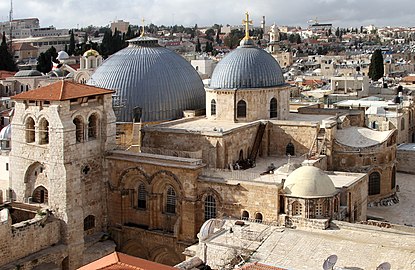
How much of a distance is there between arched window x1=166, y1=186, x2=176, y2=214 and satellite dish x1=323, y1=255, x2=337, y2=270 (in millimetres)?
9120

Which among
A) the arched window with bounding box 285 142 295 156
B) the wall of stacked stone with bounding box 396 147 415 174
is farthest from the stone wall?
the arched window with bounding box 285 142 295 156

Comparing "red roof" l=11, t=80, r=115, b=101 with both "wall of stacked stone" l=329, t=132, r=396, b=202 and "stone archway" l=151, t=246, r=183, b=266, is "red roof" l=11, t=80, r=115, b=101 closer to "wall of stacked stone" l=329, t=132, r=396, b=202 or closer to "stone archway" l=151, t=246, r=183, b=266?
"stone archway" l=151, t=246, r=183, b=266

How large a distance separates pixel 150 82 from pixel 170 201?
24.0 ft

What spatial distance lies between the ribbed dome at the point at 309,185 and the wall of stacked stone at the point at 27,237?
925 centimetres

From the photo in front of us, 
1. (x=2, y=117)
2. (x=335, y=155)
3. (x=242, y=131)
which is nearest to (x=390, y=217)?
(x=335, y=155)

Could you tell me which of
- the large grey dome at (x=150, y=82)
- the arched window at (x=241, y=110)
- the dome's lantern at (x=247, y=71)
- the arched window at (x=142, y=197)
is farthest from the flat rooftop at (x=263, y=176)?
the large grey dome at (x=150, y=82)

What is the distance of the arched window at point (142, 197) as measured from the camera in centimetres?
2720

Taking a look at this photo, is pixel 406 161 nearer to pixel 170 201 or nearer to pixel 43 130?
pixel 170 201

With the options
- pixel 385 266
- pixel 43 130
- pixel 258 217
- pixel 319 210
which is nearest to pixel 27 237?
pixel 43 130

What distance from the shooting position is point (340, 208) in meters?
24.5

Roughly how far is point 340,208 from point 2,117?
2920 centimetres

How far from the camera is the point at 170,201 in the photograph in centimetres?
2662

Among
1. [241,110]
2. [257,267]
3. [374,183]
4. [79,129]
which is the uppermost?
[241,110]

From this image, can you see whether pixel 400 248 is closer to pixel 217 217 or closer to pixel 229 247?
pixel 229 247
